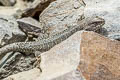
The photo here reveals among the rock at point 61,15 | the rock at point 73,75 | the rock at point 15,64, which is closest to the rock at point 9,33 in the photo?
the rock at point 15,64

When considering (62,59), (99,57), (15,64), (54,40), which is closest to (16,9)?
(15,64)

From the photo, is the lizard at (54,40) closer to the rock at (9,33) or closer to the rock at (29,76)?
the rock at (9,33)

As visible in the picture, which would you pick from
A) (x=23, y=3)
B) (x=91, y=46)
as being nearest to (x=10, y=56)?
(x=91, y=46)

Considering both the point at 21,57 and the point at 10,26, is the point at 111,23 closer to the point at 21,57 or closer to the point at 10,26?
the point at 21,57

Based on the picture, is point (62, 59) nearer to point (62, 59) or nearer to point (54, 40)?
point (62, 59)

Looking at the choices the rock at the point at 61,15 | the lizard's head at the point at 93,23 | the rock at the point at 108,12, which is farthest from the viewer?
the rock at the point at 61,15

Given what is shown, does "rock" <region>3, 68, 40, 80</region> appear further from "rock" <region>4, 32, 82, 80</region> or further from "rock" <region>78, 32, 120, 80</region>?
"rock" <region>78, 32, 120, 80</region>
